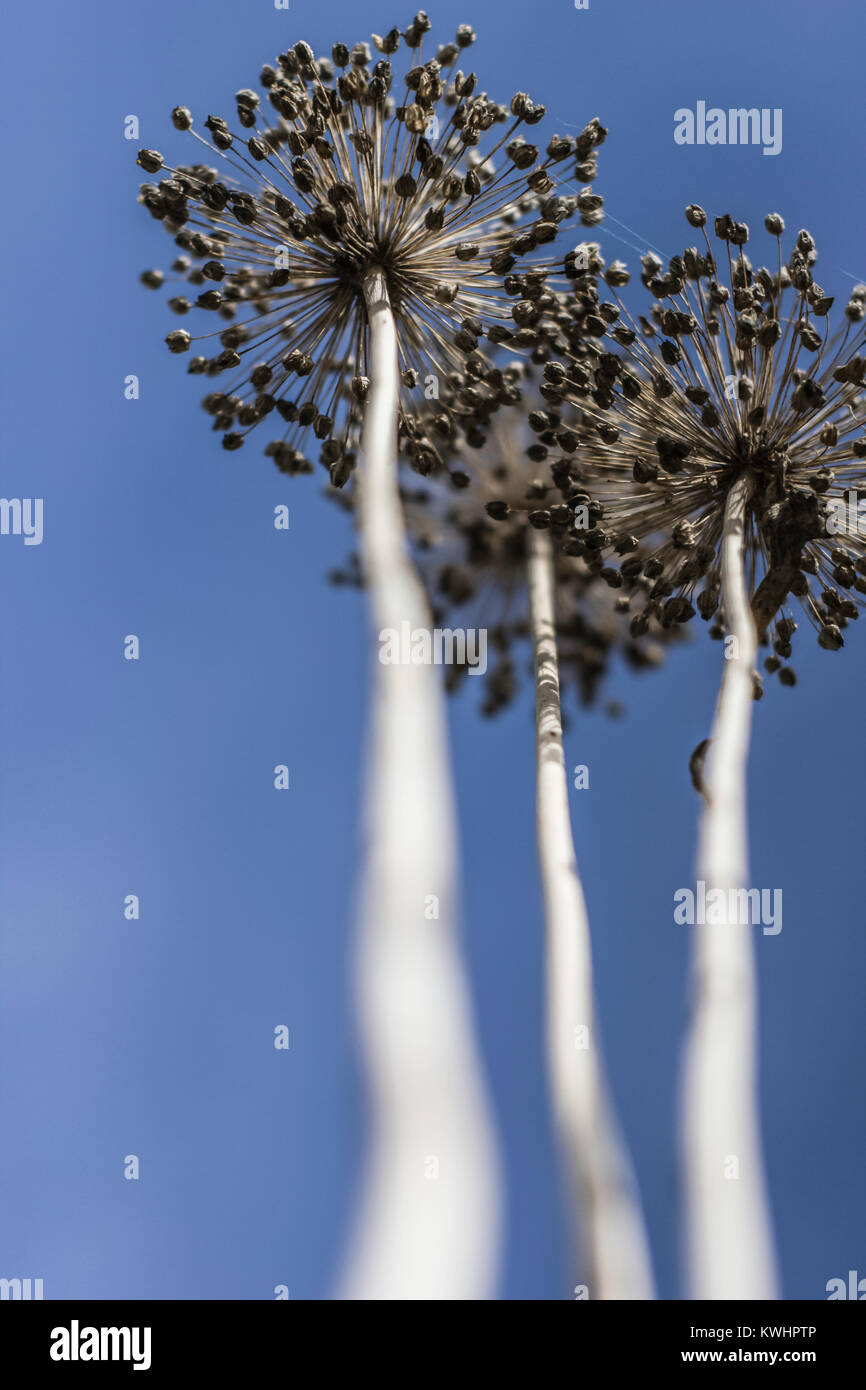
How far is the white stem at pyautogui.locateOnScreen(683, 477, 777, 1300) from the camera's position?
294cm

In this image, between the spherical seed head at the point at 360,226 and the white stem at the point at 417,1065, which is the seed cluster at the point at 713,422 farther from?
the white stem at the point at 417,1065

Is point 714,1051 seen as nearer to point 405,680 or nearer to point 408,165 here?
point 405,680

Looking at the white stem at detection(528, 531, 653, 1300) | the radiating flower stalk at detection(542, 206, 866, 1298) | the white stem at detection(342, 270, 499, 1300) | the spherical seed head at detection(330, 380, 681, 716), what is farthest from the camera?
the spherical seed head at detection(330, 380, 681, 716)

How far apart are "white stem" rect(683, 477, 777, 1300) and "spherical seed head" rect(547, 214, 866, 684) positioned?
4.85 ft

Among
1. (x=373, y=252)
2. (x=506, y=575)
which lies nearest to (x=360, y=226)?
(x=373, y=252)

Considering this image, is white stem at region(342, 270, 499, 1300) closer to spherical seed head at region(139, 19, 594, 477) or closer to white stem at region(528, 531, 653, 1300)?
white stem at region(528, 531, 653, 1300)

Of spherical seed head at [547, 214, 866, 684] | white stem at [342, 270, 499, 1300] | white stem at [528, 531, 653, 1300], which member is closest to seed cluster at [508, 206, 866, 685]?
spherical seed head at [547, 214, 866, 684]

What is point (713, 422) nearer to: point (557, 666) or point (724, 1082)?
point (557, 666)

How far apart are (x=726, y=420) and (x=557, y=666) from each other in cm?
139

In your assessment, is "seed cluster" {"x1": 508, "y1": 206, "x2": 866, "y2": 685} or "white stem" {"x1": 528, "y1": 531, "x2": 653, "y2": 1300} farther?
"seed cluster" {"x1": 508, "y1": 206, "x2": 866, "y2": 685}

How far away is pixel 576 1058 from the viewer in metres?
3.28
